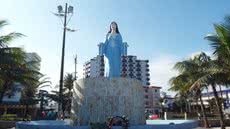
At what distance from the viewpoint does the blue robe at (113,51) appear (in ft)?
46.9

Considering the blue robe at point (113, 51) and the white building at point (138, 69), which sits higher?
the white building at point (138, 69)

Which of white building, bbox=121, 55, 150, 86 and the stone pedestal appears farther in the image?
white building, bbox=121, 55, 150, 86

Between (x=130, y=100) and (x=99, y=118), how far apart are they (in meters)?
1.54

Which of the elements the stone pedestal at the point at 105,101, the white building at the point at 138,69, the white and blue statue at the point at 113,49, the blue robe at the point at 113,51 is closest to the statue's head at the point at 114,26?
the white and blue statue at the point at 113,49

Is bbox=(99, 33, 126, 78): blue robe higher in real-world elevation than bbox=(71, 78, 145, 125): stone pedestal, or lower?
higher

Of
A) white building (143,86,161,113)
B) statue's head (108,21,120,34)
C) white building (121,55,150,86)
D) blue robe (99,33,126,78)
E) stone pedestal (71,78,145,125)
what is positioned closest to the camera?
stone pedestal (71,78,145,125)

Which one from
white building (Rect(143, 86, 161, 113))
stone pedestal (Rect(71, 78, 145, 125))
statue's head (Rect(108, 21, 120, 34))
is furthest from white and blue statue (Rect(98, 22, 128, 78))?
white building (Rect(143, 86, 161, 113))

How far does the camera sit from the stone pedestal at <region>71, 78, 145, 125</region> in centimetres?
1282

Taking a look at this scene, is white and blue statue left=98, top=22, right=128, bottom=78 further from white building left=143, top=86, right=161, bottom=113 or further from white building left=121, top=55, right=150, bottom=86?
white building left=121, top=55, right=150, bottom=86

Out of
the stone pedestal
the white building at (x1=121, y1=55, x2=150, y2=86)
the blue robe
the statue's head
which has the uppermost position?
the white building at (x1=121, y1=55, x2=150, y2=86)

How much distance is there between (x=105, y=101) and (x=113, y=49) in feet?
9.27

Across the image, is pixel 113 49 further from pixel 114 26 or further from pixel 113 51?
pixel 114 26

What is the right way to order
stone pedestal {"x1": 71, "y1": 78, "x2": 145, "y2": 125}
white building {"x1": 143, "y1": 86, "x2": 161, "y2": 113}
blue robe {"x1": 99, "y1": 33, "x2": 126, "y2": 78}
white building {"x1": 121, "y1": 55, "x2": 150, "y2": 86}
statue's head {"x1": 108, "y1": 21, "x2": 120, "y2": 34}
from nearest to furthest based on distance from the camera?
1. stone pedestal {"x1": 71, "y1": 78, "x2": 145, "y2": 125}
2. blue robe {"x1": 99, "y1": 33, "x2": 126, "y2": 78}
3. statue's head {"x1": 108, "y1": 21, "x2": 120, "y2": 34}
4. white building {"x1": 143, "y1": 86, "x2": 161, "y2": 113}
5. white building {"x1": 121, "y1": 55, "x2": 150, "y2": 86}

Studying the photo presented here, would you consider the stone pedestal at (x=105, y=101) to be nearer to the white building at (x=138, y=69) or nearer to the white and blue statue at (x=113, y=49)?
the white and blue statue at (x=113, y=49)
